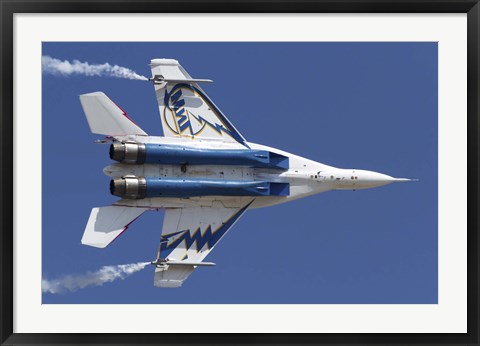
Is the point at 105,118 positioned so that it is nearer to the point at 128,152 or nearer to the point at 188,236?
the point at 128,152

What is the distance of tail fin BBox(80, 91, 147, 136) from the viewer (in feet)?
90.1

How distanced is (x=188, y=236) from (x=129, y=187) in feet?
7.92

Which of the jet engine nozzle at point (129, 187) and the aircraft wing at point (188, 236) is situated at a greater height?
the jet engine nozzle at point (129, 187)

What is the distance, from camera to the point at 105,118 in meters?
27.5

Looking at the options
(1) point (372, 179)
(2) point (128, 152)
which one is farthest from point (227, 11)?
(1) point (372, 179)

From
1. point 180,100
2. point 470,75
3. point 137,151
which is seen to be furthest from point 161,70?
point 470,75

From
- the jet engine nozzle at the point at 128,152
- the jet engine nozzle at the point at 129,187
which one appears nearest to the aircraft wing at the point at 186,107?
the jet engine nozzle at the point at 128,152

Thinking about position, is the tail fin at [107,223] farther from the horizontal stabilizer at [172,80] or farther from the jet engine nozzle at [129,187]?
the horizontal stabilizer at [172,80]

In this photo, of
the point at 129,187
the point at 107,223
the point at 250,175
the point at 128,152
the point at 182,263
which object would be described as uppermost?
the point at 128,152

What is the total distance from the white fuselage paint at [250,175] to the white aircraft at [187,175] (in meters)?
0.03

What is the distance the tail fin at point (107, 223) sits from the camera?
27328 millimetres

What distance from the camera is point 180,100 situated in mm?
28688

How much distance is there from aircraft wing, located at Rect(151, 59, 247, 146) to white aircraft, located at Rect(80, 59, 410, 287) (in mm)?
27

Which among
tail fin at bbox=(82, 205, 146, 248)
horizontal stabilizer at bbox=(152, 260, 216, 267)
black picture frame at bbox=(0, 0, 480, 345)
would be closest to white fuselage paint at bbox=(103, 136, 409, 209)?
tail fin at bbox=(82, 205, 146, 248)
